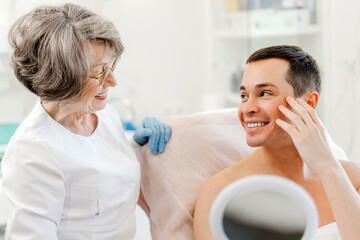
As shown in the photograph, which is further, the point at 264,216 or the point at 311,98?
the point at 311,98

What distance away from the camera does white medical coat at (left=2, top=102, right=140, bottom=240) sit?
3.42ft

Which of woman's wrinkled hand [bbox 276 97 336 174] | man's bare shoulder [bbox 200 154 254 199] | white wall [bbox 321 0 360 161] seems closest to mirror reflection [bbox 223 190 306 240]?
woman's wrinkled hand [bbox 276 97 336 174]

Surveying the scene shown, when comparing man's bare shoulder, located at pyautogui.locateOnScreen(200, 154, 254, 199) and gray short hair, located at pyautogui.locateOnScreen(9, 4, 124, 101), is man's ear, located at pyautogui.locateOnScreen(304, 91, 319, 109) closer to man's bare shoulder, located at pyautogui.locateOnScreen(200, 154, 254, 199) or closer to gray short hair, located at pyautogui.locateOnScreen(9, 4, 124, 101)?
man's bare shoulder, located at pyautogui.locateOnScreen(200, 154, 254, 199)

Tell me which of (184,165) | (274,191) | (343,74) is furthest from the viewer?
(343,74)

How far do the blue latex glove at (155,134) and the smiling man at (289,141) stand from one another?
21cm

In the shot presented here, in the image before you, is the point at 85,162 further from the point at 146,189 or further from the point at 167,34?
the point at 167,34

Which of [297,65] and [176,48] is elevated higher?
[297,65]

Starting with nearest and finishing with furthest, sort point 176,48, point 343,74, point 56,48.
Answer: point 56,48, point 343,74, point 176,48

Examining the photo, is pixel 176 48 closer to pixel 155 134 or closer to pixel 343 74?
pixel 343 74

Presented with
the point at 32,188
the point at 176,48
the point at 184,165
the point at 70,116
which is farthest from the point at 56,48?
the point at 176,48

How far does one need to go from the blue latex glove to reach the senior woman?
0.39 ft

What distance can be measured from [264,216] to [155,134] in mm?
687

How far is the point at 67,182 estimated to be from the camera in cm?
112

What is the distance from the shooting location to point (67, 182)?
112 centimetres
